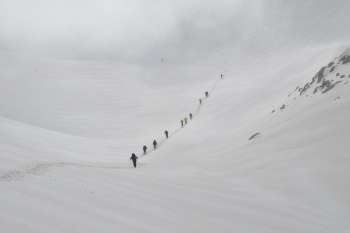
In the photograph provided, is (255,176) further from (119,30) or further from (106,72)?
(119,30)

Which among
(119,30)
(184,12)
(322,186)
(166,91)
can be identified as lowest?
(322,186)

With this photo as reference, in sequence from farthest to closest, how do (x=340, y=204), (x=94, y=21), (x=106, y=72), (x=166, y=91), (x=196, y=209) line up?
(x=94, y=21)
(x=106, y=72)
(x=166, y=91)
(x=340, y=204)
(x=196, y=209)

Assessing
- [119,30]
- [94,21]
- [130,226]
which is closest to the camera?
[130,226]

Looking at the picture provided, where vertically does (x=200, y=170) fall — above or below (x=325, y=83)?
below

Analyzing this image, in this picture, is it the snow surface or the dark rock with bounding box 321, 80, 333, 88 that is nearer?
the snow surface

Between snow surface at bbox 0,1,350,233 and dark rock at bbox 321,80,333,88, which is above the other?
dark rock at bbox 321,80,333,88

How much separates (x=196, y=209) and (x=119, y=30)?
117566mm

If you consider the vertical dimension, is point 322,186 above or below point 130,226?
above

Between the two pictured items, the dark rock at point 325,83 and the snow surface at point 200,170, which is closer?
the snow surface at point 200,170

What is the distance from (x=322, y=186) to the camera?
11.1 meters

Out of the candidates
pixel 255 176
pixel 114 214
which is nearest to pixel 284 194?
pixel 255 176

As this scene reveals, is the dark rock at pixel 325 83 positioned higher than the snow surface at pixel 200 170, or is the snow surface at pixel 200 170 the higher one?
the dark rock at pixel 325 83

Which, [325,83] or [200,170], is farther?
[325,83]

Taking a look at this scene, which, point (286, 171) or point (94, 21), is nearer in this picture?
point (286, 171)
